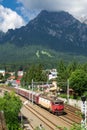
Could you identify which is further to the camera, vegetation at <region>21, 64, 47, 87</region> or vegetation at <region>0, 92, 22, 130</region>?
vegetation at <region>21, 64, 47, 87</region>

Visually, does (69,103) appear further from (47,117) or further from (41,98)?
(47,117)

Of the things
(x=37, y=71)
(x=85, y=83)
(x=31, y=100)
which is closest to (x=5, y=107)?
(x=85, y=83)

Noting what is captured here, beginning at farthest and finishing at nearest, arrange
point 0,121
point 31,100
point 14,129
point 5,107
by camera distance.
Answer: point 31,100
point 5,107
point 14,129
point 0,121

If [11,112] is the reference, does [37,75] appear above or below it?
above

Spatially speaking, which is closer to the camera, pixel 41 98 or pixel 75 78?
pixel 41 98

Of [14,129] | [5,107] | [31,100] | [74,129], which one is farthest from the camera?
[31,100]

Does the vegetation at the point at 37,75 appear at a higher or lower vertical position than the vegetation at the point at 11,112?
higher

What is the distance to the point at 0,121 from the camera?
10648 millimetres

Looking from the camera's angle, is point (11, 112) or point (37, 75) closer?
point (11, 112)

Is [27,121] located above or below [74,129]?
below

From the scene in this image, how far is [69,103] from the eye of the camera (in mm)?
85500

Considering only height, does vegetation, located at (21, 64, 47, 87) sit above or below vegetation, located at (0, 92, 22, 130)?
above

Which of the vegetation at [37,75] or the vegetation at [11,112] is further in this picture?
the vegetation at [37,75]

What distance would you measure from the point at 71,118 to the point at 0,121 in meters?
53.3
